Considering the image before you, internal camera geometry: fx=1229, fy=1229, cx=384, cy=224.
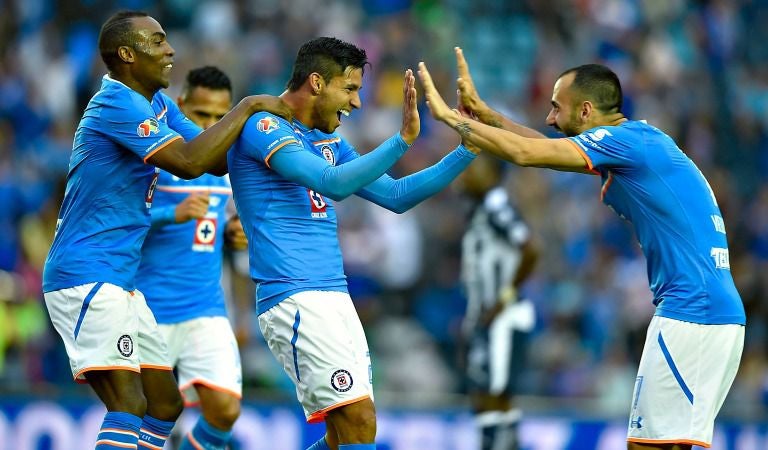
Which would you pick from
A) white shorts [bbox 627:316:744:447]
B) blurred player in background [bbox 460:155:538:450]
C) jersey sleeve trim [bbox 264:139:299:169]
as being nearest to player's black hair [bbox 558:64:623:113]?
white shorts [bbox 627:316:744:447]

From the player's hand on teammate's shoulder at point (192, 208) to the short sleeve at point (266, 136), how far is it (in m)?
1.18

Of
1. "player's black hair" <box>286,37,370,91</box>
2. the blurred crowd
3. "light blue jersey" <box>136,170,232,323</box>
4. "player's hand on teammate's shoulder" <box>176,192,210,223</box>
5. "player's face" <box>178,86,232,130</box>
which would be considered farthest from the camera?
the blurred crowd

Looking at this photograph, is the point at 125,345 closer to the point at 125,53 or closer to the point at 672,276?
the point at 125,53

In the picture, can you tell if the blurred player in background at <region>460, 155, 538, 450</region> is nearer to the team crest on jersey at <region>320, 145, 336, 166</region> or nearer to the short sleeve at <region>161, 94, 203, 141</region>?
the short sleeve at <region>161, 94, 203, 141</region>

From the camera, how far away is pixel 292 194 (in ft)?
22.7

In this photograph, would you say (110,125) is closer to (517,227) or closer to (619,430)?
(517,227)

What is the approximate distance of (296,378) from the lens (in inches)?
270

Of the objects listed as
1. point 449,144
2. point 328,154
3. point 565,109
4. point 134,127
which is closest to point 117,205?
point 134,127

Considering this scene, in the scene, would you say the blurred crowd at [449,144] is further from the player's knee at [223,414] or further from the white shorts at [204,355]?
the player's knee at [223,414]

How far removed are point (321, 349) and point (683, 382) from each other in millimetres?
2053

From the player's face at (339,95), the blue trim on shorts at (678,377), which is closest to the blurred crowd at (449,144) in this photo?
the player's face at (339,95)

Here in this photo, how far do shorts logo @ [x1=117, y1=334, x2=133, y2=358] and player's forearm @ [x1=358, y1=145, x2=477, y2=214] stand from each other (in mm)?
1587

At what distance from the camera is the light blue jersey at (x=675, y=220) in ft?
22.8

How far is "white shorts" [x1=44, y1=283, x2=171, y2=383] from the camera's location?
6.85 meters
